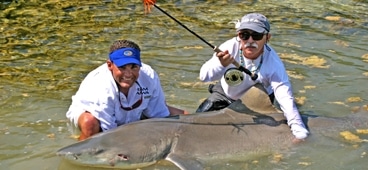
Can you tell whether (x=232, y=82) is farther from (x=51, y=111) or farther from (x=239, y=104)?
(x=51, y=111)

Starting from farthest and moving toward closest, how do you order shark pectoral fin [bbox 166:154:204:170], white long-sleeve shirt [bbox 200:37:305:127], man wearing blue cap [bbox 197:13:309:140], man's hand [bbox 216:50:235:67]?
white long-sleeve shirt [bbox 200:37:305:127]
man wearing blue cap [bbox 197:13:309:140]
man's hand [bbox 216:50:235:67]
shark pectoral fin [bbox 166:154:204:170]

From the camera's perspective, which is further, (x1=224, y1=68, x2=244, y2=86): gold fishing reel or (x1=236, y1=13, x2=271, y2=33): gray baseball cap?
(x1=224, y1=68, x2=244, y2=86): gold fishing reel

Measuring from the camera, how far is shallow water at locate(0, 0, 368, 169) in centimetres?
595

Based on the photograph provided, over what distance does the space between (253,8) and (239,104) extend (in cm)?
658

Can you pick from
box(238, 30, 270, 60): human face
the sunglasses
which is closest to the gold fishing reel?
box(238, 30, 270, 60): human face

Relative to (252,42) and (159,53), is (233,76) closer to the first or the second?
(252,42)

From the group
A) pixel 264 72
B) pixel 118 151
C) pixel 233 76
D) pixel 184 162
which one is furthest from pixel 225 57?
pixel 118 151

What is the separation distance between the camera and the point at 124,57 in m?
5.17

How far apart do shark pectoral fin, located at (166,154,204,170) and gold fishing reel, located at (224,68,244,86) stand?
3.34 feet

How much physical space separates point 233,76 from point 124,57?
1.16 meters

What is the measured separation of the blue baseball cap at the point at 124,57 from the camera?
16.9 feet

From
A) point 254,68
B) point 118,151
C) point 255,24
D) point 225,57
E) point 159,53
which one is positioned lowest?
point 159,53

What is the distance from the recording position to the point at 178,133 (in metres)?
5.26

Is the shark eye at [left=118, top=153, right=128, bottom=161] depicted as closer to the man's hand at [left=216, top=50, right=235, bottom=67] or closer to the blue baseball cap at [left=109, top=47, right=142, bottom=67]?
the blue baseball cap at [left=109, top=47, right=142, bottom=67]
